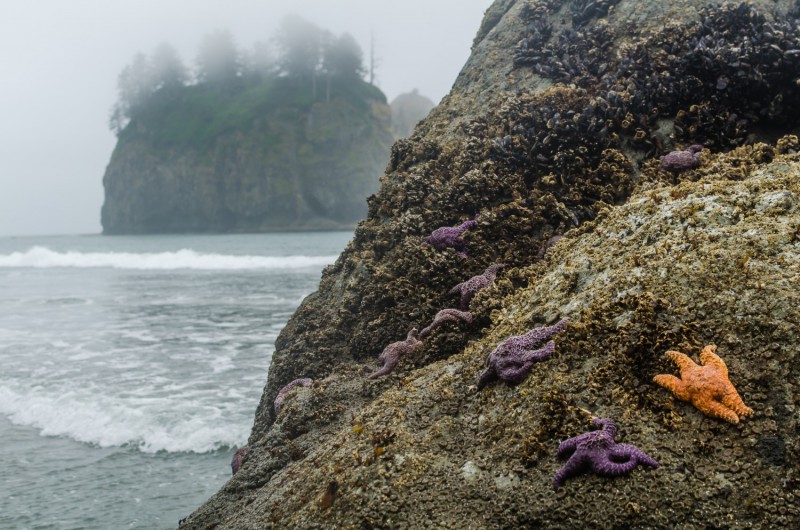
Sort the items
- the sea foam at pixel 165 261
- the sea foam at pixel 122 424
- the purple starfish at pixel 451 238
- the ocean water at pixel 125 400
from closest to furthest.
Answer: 1. the purple starfish at pixel 451 238
2. the ocean water at pixel 125 400
3. the sea foam at pixel 122 424
4. the sea foam at pixel 165 261

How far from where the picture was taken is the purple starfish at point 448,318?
202 inches

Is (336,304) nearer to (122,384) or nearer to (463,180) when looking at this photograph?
(463,180)

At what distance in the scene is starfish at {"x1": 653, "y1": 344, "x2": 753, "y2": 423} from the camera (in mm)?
3129

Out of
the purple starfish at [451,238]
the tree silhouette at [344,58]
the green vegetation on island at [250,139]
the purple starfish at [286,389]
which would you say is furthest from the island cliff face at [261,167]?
the purple starfish at [286,389]

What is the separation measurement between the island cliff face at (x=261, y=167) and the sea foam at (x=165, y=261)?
142 feet

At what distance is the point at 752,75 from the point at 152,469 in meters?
7.71

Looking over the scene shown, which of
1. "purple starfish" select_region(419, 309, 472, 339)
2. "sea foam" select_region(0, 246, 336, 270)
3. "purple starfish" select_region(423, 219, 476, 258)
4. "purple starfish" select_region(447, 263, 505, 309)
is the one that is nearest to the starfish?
"purple starfish" select_region(419, 309, 472, 339)

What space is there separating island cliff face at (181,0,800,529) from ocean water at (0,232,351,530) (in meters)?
2.07

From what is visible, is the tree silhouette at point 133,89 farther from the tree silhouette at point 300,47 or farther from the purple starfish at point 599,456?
the purple starfish at point 599,456

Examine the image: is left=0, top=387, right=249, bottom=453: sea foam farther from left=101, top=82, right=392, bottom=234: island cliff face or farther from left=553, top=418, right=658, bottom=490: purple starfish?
left=101, top=82, right=392, bottom=234: island cliff face

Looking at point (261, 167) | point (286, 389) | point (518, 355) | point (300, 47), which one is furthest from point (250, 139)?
point (518, 355)

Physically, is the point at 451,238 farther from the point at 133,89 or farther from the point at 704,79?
the point at 133,89

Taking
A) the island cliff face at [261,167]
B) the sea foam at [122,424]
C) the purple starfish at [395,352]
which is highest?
the island cliff face at [261,167]

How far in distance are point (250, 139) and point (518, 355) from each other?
3828 inches
